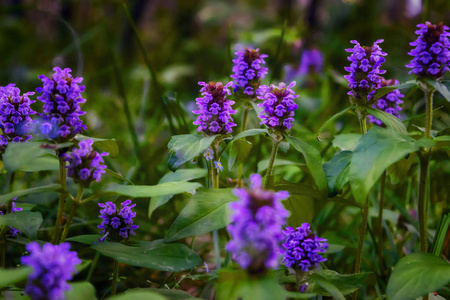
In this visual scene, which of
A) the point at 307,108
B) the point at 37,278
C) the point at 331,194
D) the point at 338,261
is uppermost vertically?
the point at 307,108

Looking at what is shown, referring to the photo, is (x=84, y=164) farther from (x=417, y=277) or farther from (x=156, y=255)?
(x=417, y=277)

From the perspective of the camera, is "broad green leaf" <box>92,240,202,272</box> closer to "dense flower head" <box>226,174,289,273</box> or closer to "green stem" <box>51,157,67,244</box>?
"green stem" <box>51,157,67,244</box>

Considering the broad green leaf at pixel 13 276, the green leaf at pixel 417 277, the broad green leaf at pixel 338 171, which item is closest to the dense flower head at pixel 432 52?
the broad green leaf at pixel 338 171

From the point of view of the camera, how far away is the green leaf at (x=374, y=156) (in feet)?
2.71

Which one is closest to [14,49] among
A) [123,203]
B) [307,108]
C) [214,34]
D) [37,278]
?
[214,34]

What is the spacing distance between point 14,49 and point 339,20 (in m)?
4.09

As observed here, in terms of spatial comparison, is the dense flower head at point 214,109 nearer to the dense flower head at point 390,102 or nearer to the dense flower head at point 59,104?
the dense flower head at point 59,104

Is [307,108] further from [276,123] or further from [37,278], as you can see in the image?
[37,278]

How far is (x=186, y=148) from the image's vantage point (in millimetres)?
1013

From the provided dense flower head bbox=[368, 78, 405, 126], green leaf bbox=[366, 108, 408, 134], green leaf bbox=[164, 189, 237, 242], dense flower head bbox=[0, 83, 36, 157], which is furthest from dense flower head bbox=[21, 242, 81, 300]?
dense flower head bbox=[368, 78, 405, 126]

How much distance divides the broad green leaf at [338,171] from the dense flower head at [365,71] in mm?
156

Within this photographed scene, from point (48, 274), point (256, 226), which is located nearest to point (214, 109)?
point (256, 226)

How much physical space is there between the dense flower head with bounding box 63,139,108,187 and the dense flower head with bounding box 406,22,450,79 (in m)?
0.74

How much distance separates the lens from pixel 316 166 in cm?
98
